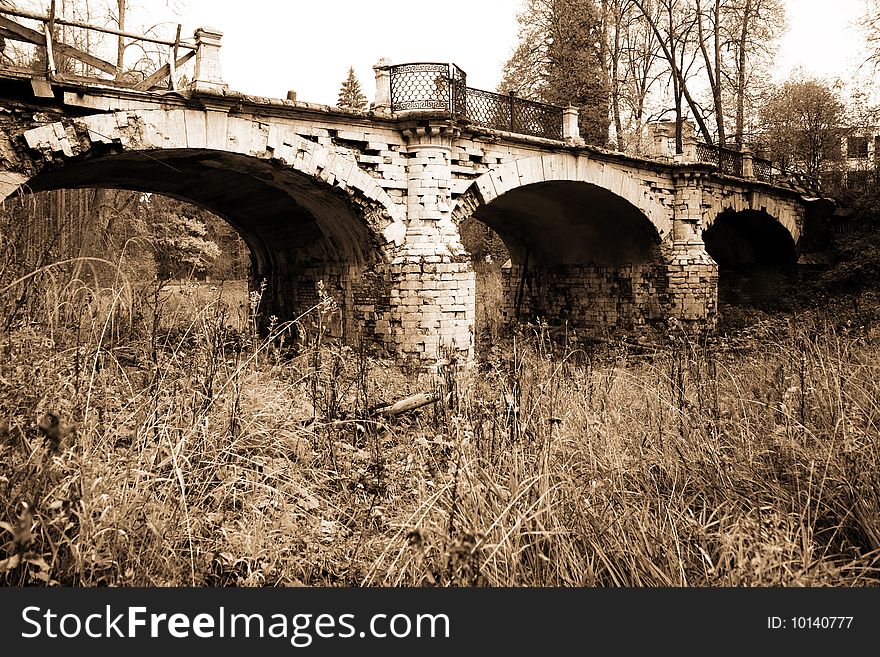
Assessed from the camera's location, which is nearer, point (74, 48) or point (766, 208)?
point (74, 48)

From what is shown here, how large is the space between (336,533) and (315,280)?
978 centimetres

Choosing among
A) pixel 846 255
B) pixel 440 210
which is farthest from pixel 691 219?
pixel 440 210

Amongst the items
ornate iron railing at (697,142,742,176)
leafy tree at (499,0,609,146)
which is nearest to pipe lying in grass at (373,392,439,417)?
ornate iron railing at (697,142,742,176)

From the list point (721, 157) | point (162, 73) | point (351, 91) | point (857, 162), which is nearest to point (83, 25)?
point (162, 73)

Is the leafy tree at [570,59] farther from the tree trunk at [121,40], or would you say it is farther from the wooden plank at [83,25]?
the wooden plank at [83,25]

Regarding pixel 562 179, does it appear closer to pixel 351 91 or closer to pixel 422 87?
pixel 422 87

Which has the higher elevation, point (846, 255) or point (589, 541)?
point (846, 255)

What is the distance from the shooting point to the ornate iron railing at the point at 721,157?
52.4 feet

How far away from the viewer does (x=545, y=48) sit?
21.4 metres

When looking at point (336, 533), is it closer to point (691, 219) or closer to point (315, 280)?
point (315, 280)

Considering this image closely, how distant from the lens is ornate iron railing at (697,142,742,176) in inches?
629

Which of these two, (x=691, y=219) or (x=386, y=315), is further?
(x=691, y=219)

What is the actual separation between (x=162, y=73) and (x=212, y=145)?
44.6 inches

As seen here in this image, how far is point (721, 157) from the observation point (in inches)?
666
